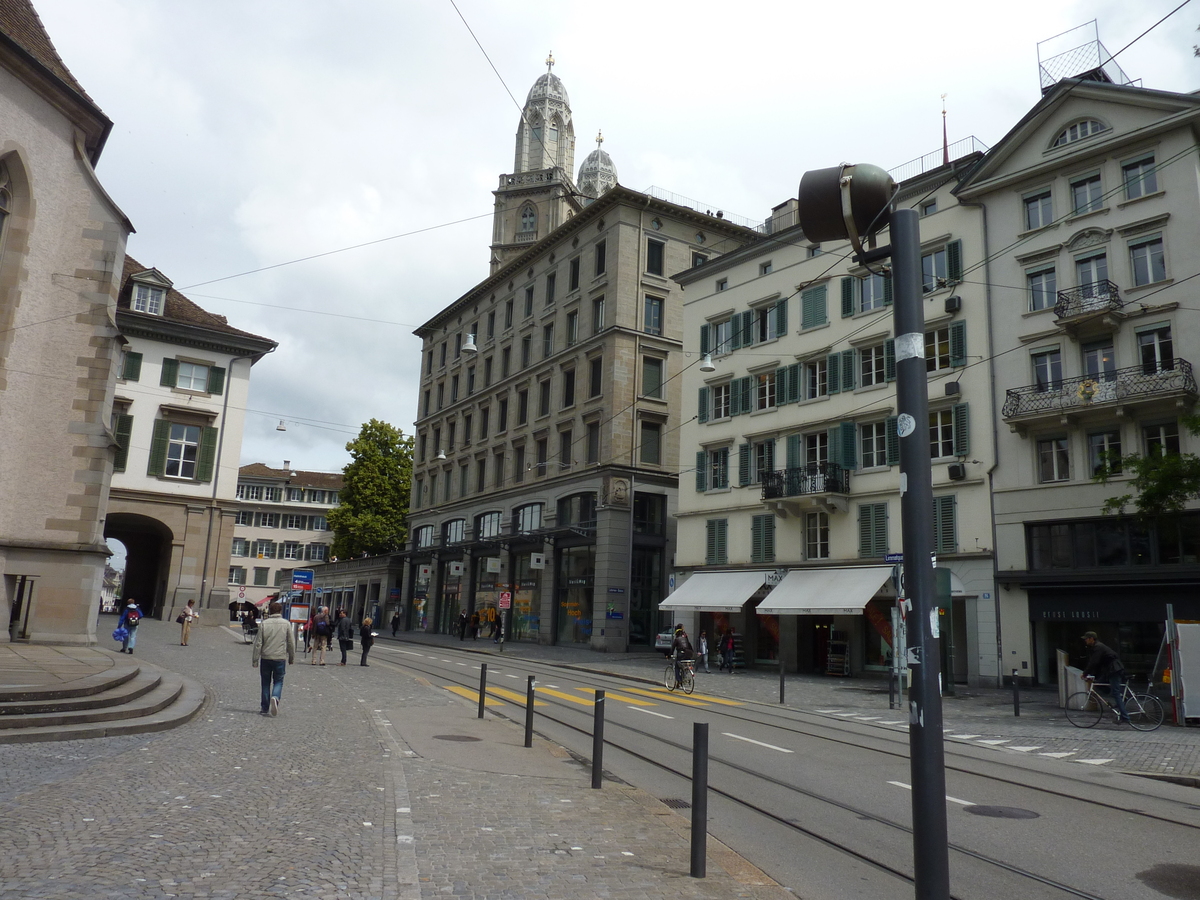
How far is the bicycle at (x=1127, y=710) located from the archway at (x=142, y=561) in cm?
3829

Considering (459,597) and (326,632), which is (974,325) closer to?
(326,632)

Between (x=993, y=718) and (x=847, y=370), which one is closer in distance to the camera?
(x=993, y=718)

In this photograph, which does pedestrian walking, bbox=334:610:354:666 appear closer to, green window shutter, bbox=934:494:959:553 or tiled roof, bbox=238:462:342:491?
green window shutter, bbox=934:494:959:553

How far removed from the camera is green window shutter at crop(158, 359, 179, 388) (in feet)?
135

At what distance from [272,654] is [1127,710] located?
14.6 meters

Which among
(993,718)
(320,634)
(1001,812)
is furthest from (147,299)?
(1001,812)

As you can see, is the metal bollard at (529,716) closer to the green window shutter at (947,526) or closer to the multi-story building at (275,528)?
the green window shutter at (947,526)

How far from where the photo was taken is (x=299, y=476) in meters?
93.2

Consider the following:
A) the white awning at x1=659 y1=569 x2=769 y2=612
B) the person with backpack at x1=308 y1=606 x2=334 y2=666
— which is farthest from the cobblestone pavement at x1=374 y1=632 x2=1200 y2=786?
the person with backpack at x1=308 y1=606 x2=334 y2=666

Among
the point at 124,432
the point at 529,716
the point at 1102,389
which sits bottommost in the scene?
the point at 529,716

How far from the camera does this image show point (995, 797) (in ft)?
30.7

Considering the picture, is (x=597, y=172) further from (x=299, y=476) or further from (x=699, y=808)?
(x=699, y=808)

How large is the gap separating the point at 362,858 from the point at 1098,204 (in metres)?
26.3

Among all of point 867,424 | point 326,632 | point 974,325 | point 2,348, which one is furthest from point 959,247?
point 2,348
